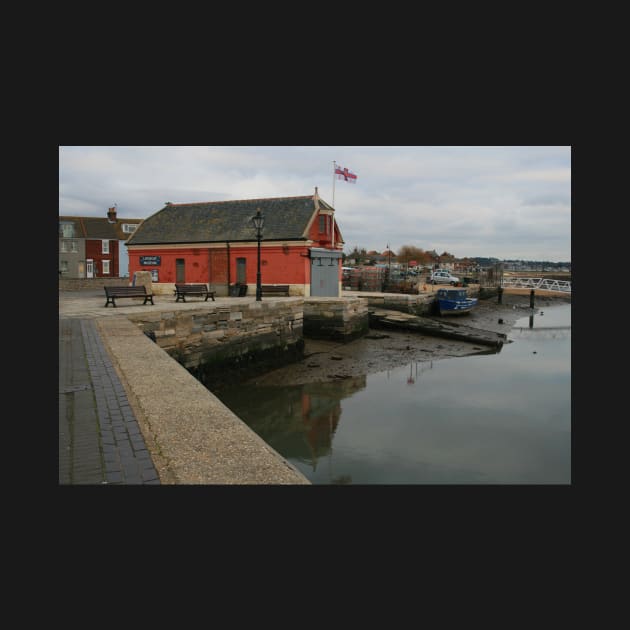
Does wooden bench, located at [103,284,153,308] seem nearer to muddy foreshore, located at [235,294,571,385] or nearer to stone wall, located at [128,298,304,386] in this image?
stone wall, located at [128,298,304,386]

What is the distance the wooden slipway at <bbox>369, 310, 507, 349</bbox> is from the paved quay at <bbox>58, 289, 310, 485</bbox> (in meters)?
16.9

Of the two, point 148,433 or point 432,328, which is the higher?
point 148,433

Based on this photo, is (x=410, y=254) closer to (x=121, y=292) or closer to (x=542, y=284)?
(x=542, y=284)

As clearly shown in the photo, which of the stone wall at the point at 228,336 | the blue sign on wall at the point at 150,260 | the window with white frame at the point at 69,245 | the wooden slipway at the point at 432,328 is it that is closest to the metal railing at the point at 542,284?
the wooden slipway at the point at 432,328

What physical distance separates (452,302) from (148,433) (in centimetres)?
2737

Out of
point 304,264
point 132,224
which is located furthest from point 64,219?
point 304,264

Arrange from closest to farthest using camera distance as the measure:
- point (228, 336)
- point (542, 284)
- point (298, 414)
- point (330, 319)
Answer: point (298, 414), point (228, 336), point (330, 319), point (542, 284)

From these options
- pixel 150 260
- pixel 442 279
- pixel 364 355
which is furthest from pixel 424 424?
pixel 442 279

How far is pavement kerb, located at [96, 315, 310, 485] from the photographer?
3365 mm

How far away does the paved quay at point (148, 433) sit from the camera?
331 centimetres

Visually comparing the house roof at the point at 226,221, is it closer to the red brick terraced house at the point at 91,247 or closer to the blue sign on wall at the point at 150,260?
the blue sign on wall at the point at 150,260

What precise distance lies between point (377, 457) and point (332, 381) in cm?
564

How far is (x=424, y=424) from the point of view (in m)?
10.1

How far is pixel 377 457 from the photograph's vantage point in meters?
8.25
